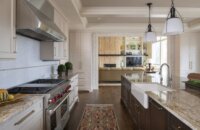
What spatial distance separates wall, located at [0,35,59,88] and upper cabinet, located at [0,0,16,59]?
1.53 feet

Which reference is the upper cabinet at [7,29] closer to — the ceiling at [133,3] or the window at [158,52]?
the ceiling at [133,3]

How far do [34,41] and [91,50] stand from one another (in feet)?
13.4

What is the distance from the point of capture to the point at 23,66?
2910 mm

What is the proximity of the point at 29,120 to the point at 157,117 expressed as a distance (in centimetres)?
135

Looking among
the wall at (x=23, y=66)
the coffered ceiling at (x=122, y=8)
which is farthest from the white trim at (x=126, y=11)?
the wall at (x=23, y=66)

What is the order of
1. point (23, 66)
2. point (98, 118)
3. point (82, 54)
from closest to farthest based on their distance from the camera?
1. point (23, 66)
2. point (98, 118)
3. point (82, 54)

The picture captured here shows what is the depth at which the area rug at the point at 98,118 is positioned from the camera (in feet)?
11.1

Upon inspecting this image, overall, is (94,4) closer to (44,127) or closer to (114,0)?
(114,0)

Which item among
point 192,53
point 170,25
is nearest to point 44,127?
point 170,25

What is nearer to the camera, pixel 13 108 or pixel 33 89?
pixel 13 108

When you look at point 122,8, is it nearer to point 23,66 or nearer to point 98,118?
point 98,118

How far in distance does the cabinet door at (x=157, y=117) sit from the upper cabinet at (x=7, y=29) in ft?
5.57

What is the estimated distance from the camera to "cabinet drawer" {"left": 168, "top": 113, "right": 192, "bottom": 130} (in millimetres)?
1309

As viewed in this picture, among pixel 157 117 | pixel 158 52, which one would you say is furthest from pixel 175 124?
pixel 158 52
